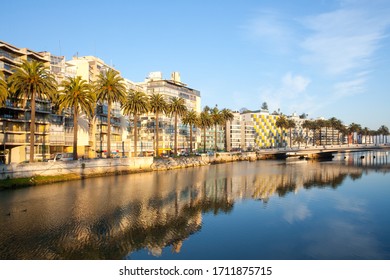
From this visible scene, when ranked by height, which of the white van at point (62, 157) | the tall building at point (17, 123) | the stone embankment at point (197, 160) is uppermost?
the tall building at point (17, 123)

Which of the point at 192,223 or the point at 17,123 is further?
the point at 17,123

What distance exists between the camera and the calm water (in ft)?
87.6

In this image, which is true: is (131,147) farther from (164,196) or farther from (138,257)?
(138,257)

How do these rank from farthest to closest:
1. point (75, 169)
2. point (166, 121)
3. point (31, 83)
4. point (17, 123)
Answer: point (166, 121) < point (17, 123) < point (75, 169) < point (31, 83)

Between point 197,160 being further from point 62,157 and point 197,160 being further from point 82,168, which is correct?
point 82,168

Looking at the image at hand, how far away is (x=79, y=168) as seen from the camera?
236 feet

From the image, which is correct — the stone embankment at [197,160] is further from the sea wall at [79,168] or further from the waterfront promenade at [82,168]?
the sea wall at [79,168]

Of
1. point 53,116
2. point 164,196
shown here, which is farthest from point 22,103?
point 164,196

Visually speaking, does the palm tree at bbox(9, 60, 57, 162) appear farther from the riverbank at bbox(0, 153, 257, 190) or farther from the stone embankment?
the stone embankment

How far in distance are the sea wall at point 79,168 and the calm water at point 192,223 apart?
5738mm

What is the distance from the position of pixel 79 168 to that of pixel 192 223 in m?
44.9

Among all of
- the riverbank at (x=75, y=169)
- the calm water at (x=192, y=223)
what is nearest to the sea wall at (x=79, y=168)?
the riverbank at (x=75, y=169)

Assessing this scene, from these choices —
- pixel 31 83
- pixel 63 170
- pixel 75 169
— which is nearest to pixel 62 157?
pixel 75 169

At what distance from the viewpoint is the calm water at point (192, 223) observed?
26.7 meters
